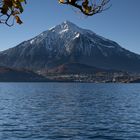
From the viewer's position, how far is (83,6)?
6.68 metres

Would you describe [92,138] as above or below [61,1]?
below

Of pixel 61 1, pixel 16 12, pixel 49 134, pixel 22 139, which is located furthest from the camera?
pixel 49 134

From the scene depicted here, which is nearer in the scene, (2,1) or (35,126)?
(2,1)

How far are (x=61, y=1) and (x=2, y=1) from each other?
1.09 m

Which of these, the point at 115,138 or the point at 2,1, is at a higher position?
the point at 2,1

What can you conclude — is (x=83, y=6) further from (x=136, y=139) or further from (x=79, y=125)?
(x=79, y=125)

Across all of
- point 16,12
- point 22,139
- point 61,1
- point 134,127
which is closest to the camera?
point 61,1

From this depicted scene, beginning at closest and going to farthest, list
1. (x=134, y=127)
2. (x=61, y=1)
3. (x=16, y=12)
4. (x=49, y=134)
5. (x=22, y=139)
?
(x=61, y=1) < (x=16, y=12) < (x=22, y=139) < (x=49, y=134) < (x=134, y=127)

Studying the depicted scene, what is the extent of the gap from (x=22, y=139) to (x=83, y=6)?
42.5 m

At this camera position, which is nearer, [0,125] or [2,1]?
[2,1]

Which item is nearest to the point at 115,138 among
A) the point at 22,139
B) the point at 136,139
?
the point at 136,139

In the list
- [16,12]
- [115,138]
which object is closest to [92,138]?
[115,138]

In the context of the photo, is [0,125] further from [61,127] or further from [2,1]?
[2,1]

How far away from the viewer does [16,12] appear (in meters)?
6.99
